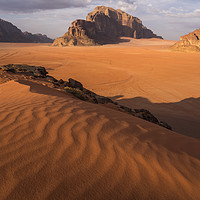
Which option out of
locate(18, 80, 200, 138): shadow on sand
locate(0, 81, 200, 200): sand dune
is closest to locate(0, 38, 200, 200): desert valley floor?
locate(0, 81, 200, 200): sand dune

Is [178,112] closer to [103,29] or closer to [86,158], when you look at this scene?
[86,158]

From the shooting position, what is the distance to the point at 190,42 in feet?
150

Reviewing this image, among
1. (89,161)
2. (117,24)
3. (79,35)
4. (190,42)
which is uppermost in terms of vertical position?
(117,24)

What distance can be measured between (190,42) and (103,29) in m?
63.2

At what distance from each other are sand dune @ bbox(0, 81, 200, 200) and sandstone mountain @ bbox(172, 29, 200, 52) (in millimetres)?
46985

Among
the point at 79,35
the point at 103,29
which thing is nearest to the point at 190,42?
the point at 79,35

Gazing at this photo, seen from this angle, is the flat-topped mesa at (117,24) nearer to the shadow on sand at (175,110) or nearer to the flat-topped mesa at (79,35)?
the flat-topped mesa at (79,35)

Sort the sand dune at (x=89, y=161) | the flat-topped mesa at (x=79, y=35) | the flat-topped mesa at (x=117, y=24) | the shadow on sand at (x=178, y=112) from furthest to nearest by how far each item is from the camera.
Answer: the flat-topped mesa at (x=117, y=24), the flat-topped mesa at (x=79, y=35), the shadow on sand at (x=178, y=112), the sand dune at (x=89, y=161)

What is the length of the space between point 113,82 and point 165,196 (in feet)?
42.2

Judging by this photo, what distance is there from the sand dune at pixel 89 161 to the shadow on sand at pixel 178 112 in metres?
3.99

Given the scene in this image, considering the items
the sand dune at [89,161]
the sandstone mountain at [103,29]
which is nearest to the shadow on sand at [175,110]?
the sand dune at [89,161]

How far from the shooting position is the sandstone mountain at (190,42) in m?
42.8

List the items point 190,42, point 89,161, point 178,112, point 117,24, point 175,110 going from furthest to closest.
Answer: point 117,24
point 190,42
point 175,110
point 178,112
point 89,161

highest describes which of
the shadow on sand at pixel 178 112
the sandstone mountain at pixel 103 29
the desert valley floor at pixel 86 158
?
the sandstone mountain at pixel 103 29
